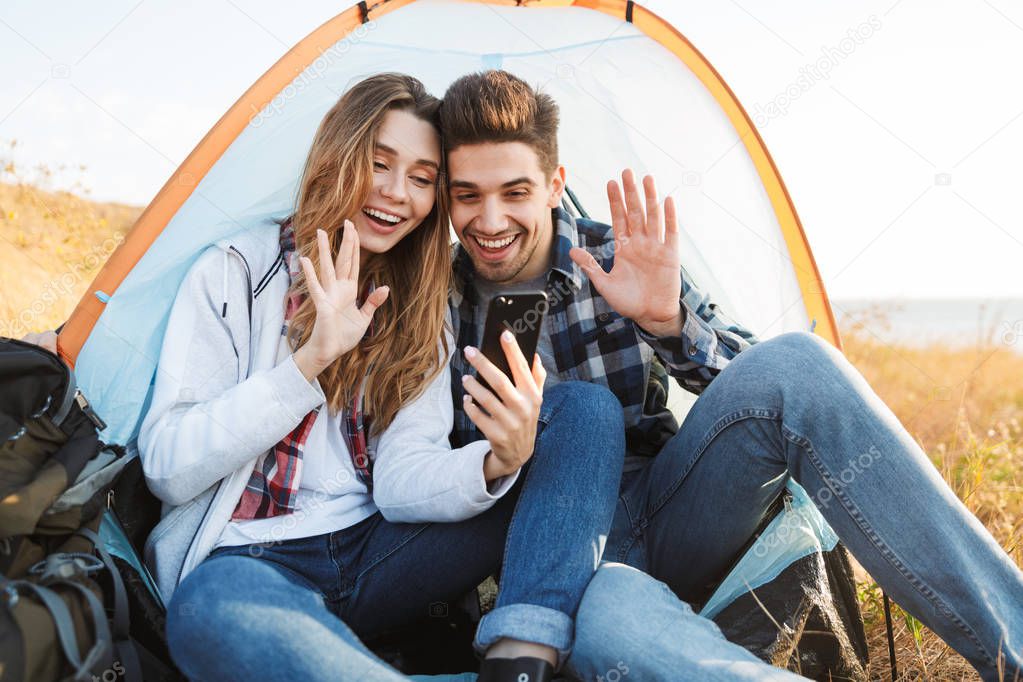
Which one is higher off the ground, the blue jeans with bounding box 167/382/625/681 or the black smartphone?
the black smartphone

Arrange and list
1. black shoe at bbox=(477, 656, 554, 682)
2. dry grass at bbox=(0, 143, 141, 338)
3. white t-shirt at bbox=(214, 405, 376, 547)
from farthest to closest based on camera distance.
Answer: dry grass at bbox=(0, 143, 141, 338) → white t-shirt at bbox=(214, 405, 376, 547) → black shoe at bbox=(477, 656, 554, 682)

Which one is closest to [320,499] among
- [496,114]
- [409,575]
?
[409,575]

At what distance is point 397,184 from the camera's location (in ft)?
5.07

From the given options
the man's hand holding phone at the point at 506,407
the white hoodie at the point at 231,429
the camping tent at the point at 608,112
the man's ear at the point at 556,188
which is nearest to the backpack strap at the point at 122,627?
the white hoodie at the point at 231,429

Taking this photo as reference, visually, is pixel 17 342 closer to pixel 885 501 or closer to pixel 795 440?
pixel 795 440

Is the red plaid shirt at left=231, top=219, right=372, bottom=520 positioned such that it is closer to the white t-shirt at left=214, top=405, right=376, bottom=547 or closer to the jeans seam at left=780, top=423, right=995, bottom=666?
the white t-shirt at left=214, top=405, right=376, bottom=547

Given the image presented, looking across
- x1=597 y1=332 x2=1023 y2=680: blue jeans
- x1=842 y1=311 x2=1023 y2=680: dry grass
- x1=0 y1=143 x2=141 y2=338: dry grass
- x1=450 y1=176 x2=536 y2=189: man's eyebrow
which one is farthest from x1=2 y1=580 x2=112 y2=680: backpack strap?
x1=0 y1=143 x2=141 y2=338: dry grass

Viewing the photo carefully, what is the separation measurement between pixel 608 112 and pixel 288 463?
1289mm

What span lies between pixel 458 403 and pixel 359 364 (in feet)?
0.74

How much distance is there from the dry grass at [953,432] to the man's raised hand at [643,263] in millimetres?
733

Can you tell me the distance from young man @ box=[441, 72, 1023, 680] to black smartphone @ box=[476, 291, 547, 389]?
0.45 feet

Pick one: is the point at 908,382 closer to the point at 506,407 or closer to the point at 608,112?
the point at 608,112

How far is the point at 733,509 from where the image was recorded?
1.37 meters

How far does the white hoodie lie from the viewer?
1283mm
